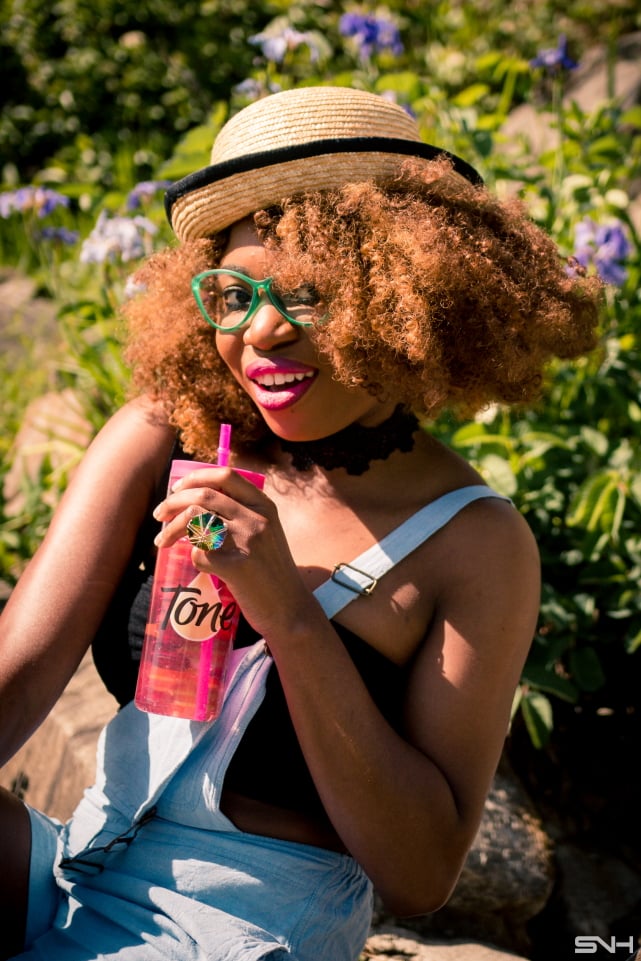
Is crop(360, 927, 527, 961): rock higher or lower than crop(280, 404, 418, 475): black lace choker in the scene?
lower

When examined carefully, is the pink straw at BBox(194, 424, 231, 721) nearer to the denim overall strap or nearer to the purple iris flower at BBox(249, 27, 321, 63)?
the denim overall strap

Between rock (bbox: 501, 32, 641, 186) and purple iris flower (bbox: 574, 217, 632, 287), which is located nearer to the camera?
purple iris flower (bbox: 574, 217, 632, 287)

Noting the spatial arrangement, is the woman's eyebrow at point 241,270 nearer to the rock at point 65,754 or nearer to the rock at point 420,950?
the rock at point 65,754

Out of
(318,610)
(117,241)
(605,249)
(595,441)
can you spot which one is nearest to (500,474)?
(595,441)

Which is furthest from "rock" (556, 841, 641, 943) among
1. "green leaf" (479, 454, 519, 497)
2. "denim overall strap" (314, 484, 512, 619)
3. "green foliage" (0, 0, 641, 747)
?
"denim overall strap" (314, 484, 512, 619)

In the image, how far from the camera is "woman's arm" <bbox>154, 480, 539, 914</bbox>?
4.65 feet

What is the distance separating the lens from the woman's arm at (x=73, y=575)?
158 cm

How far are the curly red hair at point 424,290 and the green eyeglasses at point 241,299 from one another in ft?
→ 0.07

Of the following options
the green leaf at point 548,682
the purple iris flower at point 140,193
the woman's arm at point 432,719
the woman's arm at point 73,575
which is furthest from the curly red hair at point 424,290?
the purple iris flower at point 140,193

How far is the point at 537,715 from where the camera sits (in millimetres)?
2451

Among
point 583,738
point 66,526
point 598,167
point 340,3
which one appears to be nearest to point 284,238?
point 66,526

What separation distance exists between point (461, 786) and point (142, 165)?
5.48 meters

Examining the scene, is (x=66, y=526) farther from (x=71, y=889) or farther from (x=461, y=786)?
(x=461, y=786)

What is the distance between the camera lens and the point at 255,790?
1606 millimetres
